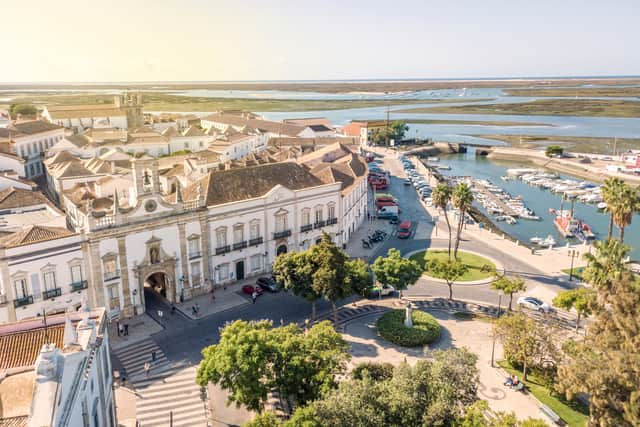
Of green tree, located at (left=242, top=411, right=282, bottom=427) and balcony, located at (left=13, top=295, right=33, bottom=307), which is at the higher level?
balcony, located at (left=13, top=295, right=33, bottom=307)

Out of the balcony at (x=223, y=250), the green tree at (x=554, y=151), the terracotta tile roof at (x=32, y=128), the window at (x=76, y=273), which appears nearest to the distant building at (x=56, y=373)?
the window at (x=76, y=273)

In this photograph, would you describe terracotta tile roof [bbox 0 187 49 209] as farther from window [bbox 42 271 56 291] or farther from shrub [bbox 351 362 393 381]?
shrub [bbox 351 362 393 381]

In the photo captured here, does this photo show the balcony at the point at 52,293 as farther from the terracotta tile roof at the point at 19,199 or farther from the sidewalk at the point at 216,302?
the terracotta tile roof at the point at 19,199

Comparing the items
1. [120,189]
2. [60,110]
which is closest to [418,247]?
[120,189]

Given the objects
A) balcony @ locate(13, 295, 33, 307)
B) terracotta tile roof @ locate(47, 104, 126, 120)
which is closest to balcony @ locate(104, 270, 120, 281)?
balcony @ locate(13, 295, 33, 307)

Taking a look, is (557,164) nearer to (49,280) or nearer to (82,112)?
(49,280)

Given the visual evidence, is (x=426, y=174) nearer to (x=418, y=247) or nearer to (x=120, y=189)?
(x=418, y=247)

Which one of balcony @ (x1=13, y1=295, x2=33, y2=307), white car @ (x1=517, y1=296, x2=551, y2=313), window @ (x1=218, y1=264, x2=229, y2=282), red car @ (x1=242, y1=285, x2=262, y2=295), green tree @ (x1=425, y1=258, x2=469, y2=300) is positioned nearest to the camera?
balcony @ (x1=13, y1=295, x2=33, y2=307)
